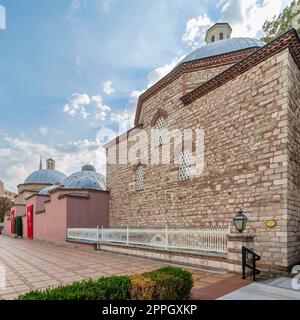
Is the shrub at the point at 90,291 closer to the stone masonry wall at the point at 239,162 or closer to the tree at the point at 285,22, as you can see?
the stone masonry wall at the point at 239,162

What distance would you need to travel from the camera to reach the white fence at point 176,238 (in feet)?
22.8

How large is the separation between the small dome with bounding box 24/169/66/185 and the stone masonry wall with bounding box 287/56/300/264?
35316 mm

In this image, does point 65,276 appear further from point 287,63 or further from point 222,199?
point 287,63

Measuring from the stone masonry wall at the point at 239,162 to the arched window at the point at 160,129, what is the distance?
0.62 meters

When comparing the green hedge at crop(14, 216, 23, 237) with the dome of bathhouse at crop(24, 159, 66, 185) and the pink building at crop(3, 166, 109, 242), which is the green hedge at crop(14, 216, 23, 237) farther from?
the dome of bathhouse at crop(24, 159, 66, 185)

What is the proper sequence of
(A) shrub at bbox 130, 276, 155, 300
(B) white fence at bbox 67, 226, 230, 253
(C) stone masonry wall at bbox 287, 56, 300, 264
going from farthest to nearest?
(C) stone masonry wall at bbox 287, 56, 300, 264 < (B) white fence at bbox 67, 226, 230, 253 < (A) shrub at bbox 130, 276, 155, 300

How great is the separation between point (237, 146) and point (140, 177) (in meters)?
7.07

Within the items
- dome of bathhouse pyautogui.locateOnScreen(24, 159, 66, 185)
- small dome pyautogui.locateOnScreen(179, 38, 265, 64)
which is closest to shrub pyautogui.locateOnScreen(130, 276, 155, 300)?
small dome pyautogui.locateOnScreen(179, 38, 265, 64)

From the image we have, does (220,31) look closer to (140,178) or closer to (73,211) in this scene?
(140,178)

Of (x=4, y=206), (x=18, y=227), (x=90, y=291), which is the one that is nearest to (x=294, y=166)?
(x=90, y=291)

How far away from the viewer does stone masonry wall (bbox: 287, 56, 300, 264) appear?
7.16 m

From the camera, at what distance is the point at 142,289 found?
A: 3.81 metres
